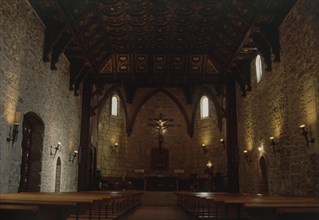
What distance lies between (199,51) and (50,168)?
8.70 m

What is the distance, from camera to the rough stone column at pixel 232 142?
57.3ft

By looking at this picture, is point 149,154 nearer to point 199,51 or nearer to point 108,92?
point 108,92

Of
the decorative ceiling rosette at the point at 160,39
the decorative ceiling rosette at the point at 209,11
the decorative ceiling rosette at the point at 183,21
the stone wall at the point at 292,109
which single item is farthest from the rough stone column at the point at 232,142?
the decorative ceiling rosette at the point at 209,11

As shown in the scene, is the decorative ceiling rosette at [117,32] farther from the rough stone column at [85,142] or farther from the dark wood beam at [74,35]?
the rough stone column at [85,142]

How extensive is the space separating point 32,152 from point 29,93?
2258 millimetres

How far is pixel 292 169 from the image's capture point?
11.0 m

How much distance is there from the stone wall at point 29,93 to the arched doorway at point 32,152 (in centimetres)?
18

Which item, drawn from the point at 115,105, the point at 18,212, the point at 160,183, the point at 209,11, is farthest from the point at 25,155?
the point at 115,105

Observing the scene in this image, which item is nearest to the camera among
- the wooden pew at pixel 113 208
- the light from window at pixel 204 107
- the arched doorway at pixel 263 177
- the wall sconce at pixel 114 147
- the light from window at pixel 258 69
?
the wooden pew at pixel 113 208

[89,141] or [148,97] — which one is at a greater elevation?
[148,97]

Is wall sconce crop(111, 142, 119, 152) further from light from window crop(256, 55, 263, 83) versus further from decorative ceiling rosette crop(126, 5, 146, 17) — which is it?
decorative ceiling rosette crop(126, 5, 146, 17)

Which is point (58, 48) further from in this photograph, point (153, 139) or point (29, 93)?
point (153, 139)

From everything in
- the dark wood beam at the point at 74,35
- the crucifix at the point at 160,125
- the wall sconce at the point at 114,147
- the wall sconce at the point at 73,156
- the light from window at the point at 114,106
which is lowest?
the wall sconce at the point at 73,156

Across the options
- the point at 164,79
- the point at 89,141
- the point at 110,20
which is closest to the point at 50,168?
the point at 89,141
